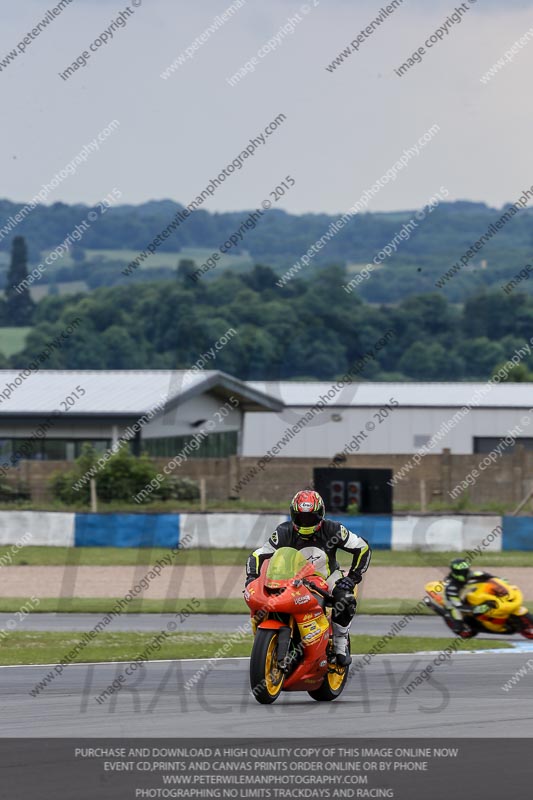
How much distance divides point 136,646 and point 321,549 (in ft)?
16.1

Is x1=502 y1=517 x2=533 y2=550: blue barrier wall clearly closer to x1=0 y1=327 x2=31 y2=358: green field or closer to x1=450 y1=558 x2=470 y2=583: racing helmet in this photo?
x1=450 y1=558 x2=470 y2=583: racing helmet

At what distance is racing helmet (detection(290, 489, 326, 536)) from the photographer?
10570 mm

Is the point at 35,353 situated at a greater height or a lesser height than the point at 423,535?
greater

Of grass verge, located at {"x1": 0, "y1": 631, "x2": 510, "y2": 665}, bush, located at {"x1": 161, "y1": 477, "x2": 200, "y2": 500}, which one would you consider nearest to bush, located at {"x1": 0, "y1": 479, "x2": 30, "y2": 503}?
bush, located at {"x1": 161, "y1": 477, "x2": 200, "y2": 500}

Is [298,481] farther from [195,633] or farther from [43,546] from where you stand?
[195,633]

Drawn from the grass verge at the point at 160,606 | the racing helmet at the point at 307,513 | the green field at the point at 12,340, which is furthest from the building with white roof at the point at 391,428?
the green field at the point at 12,340

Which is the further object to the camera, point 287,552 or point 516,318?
point 516,318

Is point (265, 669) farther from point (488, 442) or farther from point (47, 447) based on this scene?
point (488, 442)

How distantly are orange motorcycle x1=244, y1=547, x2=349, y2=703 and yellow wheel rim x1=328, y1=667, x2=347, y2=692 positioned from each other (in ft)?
0.12

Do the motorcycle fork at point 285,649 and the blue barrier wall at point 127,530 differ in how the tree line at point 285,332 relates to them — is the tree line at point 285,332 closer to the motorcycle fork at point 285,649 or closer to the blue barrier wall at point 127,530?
the blue barrier wall at point 127,530

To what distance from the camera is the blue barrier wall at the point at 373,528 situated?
27.7 metres
